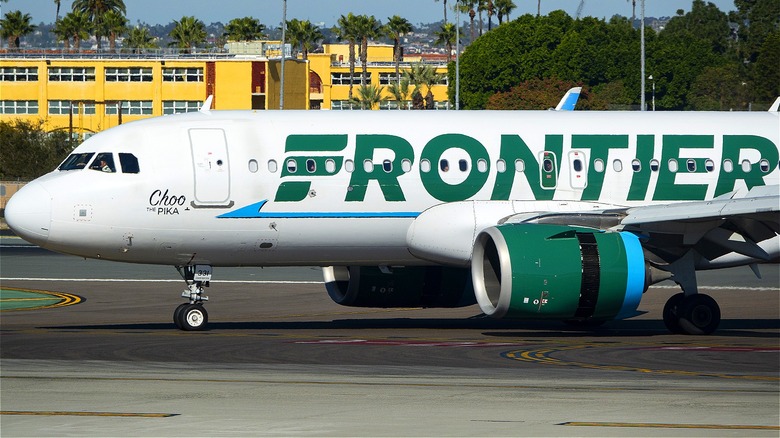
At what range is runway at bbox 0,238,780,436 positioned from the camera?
45.2 ft

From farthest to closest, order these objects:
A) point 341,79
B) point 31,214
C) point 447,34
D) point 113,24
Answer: point 447,34, point 113,24, point 341,79, point 31,214

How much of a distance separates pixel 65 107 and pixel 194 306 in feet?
364

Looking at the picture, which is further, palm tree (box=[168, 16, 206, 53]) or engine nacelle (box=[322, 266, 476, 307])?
palm tree (box=[168, 16, 206, 53])

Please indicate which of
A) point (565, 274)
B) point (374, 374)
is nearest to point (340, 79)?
point (565, 274)

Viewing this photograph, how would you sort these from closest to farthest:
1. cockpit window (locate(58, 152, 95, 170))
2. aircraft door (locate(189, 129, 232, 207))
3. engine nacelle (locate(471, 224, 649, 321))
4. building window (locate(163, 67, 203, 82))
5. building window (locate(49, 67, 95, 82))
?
engine nacelle (locate(471, 224, 649, 321)), cockpit window (locate(58, 152, 95, 170)), aircraft door (locate(189, 129, 232, 207)), building window (locate(163, 67, 203, 82)), building window (locate(49, 67, 95, 82))

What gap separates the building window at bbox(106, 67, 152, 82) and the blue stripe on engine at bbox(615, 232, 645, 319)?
111 metres

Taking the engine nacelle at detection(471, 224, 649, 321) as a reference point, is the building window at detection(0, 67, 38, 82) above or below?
above

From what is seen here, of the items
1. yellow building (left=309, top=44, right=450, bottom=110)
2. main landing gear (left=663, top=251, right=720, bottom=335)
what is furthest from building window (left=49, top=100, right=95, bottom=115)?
main landing gear (left=663, top=251, right=720, bottom=335)

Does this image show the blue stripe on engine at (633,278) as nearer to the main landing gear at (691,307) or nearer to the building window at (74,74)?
the main landing gear at (691,307)

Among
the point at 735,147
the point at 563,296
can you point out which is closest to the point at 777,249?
the point at 735,147

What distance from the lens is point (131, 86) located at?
12925 centimetres

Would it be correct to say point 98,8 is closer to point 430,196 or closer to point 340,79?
point 340,79

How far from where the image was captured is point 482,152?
993 inches

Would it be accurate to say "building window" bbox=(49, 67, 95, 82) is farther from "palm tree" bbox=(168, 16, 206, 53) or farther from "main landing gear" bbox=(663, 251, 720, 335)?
"main landing gear" bbox=(663, 251, 720, 335)
